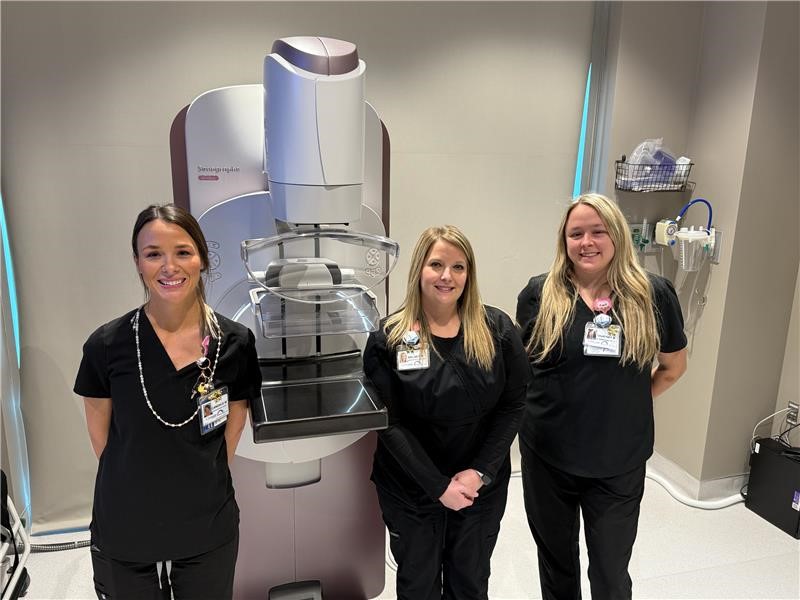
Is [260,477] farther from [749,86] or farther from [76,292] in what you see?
[749,86]

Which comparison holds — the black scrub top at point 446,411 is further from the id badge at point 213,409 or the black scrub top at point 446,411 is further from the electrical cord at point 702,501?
the electrical cord at point 702,501

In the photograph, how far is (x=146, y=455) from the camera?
1369 millimetres

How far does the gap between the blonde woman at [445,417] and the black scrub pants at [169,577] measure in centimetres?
49

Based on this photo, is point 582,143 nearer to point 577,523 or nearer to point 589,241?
point 589,241

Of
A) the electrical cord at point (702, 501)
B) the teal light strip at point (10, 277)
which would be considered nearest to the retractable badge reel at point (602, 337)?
the electrical cord at point (702, 501)

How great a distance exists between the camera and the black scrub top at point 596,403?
1.80m

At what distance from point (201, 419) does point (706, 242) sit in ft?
7.87

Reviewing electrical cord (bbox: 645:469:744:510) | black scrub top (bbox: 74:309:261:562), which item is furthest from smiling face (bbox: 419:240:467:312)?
electrical cord (bbox: 645:469:744:510)

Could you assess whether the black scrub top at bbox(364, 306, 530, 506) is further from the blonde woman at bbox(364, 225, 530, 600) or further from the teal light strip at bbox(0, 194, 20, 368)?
the teal light strip at bbox(0, 194, 20, 368)

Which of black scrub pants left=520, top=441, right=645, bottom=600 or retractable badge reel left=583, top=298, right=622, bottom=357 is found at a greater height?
retractable badge reel left=583, top=298, right=622, bottom=357

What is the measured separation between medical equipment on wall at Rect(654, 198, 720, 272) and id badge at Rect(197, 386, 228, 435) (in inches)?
89.5

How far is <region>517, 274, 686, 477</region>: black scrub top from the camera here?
5.90 feet

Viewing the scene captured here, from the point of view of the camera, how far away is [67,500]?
2.71 meters

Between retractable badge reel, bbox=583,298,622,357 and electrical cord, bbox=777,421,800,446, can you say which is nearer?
retractable badge reel, bbox=583,298,622,357
